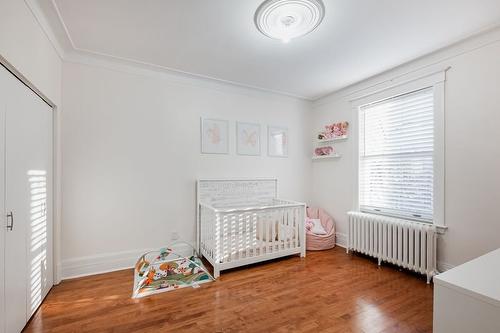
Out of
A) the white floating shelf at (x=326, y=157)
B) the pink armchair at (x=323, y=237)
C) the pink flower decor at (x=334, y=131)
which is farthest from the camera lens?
the white floating shelf at (x=326, y=157)

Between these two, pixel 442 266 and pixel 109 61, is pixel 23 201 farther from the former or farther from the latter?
pixel 442 266

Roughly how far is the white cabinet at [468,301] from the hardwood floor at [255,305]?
0.87 metres

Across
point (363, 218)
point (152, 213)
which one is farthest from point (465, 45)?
point (152, 213)

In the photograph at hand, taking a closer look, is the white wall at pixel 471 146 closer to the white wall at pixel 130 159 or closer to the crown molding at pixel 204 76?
the crown molding at pixel 204 76

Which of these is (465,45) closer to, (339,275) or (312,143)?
(312,143)

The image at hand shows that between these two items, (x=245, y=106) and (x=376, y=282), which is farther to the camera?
(x=245, y=106)

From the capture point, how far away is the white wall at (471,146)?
2086 mm

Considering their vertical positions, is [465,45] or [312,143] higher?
[465,45]

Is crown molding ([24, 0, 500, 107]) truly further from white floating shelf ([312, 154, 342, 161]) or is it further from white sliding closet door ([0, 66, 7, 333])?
white floating shelf ([312, 154, 342, 161])

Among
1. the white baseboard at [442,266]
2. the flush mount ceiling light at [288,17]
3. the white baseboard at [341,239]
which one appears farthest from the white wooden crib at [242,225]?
the flush mount ceiling light at [288,17]

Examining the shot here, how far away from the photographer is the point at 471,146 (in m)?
2.21

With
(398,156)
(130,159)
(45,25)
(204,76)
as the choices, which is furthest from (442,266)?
(45,25)

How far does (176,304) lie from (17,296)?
1.07m

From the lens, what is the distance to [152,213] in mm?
2846
